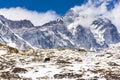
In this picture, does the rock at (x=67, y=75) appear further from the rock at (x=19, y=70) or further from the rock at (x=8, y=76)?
the rock at (x=19, y=70)

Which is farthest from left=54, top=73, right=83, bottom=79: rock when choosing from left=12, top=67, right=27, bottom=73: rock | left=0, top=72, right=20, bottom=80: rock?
left=12, top=67, right=27, bottom=73: rock

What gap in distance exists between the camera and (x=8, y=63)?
542ft

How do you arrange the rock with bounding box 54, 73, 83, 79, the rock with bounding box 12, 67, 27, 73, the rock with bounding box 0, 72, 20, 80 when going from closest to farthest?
the rock with bounding box 0, 72, 20, 80
the rock with bounding box 54, 73, 83, 79
the rock with bounding box 12, 67, 27, 73

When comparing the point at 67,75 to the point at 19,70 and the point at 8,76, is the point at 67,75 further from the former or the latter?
the point at 8,76

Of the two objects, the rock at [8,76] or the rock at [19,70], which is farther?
the rock at [19,70]

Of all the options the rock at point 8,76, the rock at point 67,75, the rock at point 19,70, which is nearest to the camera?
the rock at point 8,76

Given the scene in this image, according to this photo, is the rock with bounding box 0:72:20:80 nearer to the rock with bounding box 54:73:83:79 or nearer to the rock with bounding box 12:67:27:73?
the rock with bounding box 12:67:27:73

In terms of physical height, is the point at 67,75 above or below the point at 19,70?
below

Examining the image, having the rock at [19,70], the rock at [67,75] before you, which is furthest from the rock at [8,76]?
the rock at [67,75]

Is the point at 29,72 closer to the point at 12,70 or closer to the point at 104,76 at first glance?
the point at 12,70

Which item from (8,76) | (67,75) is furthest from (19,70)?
(67,75)

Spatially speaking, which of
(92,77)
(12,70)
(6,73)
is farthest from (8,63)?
(92,77)

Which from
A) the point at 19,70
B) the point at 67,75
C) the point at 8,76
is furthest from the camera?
the point at 19,70

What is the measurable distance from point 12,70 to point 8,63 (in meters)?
17.5
